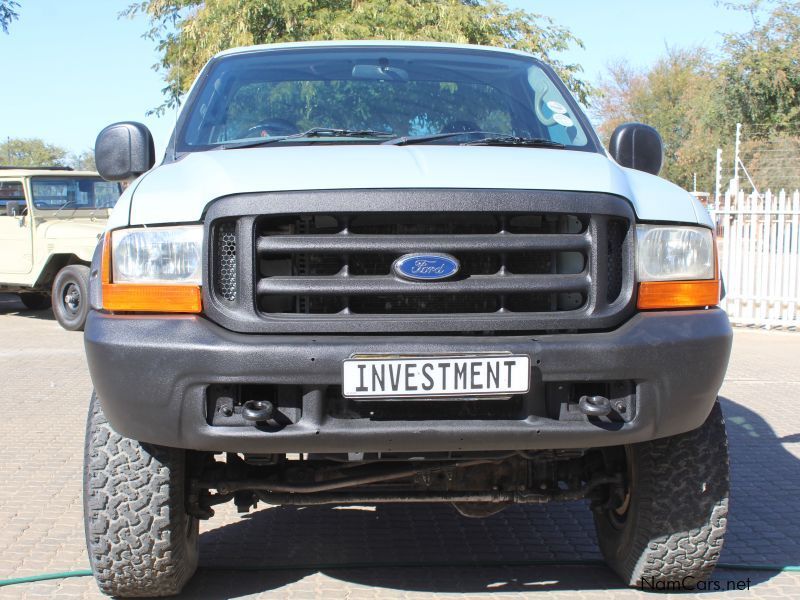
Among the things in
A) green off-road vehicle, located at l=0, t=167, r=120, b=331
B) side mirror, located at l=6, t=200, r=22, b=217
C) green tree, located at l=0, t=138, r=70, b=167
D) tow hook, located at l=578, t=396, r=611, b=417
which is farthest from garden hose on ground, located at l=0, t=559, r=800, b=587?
green tree, located at l=0, t=138, r=70, b=167

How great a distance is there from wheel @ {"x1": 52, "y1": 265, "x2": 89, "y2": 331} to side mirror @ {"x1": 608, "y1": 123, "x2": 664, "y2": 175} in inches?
356

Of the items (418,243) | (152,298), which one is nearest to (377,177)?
(418,243)

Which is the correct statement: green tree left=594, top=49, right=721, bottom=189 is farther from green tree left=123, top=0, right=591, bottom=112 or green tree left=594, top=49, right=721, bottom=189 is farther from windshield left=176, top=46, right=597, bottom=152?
windshield left=176, top=46, right=597, bottom=152

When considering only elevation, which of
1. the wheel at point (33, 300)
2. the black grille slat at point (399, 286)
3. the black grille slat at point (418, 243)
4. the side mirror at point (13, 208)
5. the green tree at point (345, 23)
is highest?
the green tree at point (345, 23)

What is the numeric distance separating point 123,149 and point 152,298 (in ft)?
3.87

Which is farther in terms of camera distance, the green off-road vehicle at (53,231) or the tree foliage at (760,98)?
the tree foliage at (760,98)

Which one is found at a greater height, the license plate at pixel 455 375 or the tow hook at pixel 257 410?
the license plate at pixel 455 375

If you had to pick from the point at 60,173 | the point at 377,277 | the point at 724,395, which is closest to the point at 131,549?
the point at 377,277

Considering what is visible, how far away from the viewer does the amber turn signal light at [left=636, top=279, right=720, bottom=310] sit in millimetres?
Answer: 3135

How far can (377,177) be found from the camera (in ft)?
10.1

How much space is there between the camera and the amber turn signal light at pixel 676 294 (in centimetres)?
Result: 313

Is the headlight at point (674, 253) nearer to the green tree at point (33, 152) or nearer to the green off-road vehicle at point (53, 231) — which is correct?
the green off-road vehicle at point (53, 231)

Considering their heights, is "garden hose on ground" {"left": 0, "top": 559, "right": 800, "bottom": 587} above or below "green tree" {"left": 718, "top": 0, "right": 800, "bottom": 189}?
below

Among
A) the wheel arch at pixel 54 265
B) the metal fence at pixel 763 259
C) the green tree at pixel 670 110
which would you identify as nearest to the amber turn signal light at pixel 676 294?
the metal fence at pixel 763 259
